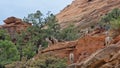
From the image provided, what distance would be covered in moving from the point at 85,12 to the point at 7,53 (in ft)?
91.4

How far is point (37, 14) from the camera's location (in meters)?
62.1

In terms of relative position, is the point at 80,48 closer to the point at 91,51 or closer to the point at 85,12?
the point at 91,51

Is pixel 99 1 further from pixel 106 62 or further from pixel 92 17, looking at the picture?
pixel 106 62

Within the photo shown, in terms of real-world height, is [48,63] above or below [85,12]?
below

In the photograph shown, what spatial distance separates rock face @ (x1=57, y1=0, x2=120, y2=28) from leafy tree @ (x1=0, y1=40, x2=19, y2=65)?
16.7 meters

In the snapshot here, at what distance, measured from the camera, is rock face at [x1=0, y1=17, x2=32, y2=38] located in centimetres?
7486

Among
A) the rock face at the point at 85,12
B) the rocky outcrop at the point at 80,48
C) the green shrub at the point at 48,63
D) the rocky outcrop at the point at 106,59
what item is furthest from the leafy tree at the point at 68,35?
the rocky outcrop at the point at 106,59

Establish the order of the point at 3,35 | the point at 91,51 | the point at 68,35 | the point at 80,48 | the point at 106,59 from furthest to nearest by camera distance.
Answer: the point at 3,35 → the point at 68,35 → the point at 80,48 → the point at 91,51 → the point at 106,59

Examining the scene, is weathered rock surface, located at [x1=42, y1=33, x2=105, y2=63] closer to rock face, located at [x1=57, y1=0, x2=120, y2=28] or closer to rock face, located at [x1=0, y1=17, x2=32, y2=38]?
rock face, located at [x1=57, y1=0, x2=120, y2=28]

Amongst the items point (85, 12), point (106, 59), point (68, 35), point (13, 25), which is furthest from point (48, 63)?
point (85, 12)

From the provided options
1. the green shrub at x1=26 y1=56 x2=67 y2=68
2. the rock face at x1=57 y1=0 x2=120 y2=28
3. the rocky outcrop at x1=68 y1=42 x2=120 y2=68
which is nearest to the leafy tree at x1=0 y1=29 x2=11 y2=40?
the rock face at x1=57 y1=0 x2=120 y2=28

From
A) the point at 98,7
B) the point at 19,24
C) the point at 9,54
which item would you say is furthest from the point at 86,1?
the point at 9,54

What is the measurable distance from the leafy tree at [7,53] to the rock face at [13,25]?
60.2 feet

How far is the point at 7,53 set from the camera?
52.8 metres
